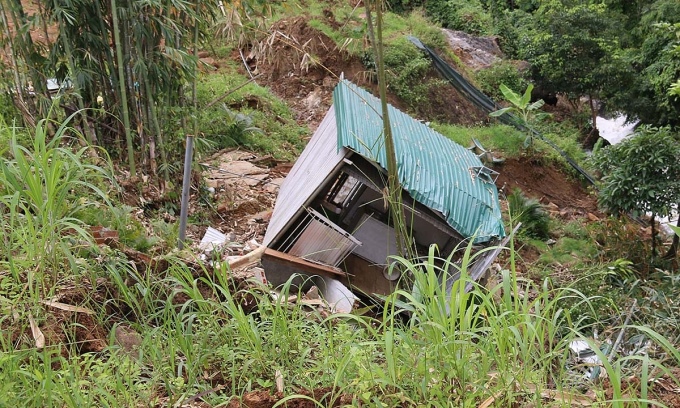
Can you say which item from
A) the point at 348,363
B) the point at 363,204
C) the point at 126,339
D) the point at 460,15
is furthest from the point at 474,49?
the point at 348,363

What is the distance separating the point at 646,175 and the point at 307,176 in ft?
16.5

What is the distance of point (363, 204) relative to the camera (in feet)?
18.7

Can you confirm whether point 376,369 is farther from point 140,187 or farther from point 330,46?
point 330,46

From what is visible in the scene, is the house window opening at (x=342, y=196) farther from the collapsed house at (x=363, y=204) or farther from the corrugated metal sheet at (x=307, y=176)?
the corrugated metal sheet at (x=307, y=176)

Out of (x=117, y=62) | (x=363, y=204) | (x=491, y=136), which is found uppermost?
(x=117, y=62)

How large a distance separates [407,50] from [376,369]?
13.9 metres

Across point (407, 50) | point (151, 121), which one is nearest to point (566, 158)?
point (407, 50)

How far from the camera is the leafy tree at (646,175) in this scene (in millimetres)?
8570

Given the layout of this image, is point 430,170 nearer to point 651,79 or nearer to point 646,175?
point 646,175

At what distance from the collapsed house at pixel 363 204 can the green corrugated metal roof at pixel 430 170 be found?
13 mm

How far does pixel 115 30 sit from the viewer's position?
499 cm

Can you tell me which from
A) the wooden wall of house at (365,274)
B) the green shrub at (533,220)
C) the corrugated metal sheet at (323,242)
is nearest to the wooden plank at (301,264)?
the corrugated metal sheet at (323,242)

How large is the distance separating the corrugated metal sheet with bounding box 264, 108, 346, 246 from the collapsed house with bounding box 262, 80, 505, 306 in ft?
0.05

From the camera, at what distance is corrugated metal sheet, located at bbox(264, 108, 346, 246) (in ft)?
19.6
